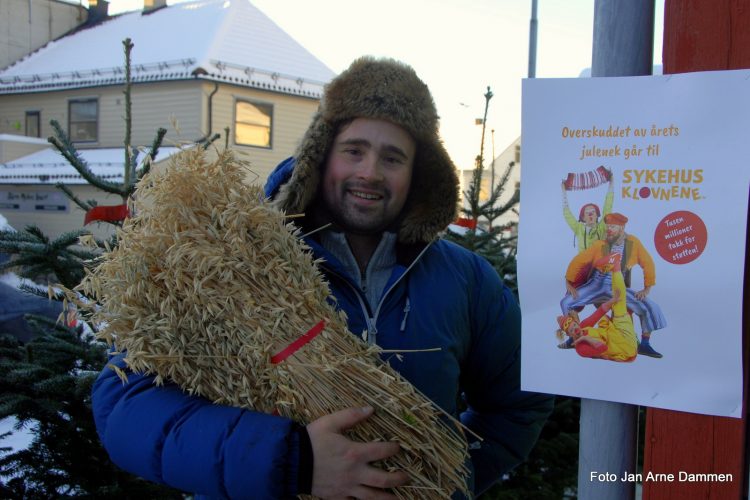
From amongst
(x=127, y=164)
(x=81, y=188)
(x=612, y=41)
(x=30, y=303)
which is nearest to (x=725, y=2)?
(x=612, y=41)

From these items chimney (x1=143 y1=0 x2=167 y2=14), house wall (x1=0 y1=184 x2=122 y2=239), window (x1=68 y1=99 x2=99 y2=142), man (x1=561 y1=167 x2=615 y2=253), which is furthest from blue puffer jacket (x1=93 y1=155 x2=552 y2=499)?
chimney (x1=143 y1=0 x2=167 y2=14)

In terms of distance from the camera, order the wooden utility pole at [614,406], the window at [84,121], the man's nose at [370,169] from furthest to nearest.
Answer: the window at [84,121]
the man's nose at [370,169]
the wooden utility pole at [614,406]

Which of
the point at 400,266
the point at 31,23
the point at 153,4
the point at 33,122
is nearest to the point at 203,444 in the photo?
the point at 400,266

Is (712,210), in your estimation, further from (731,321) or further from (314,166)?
(314,166)

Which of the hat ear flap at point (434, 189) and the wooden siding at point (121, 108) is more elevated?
the wooden siding at point (121, 108)

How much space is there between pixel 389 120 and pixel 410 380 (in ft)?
2.84

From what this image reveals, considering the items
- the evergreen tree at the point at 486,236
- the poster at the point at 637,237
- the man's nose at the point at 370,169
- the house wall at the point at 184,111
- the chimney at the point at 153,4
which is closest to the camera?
the poster at the point at 637,237

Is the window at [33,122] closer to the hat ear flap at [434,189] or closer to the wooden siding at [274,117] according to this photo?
the wooden siding at [274,117]

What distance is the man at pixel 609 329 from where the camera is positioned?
4.78ft

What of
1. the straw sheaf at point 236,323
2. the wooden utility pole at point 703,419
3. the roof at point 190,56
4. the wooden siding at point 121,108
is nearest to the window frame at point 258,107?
the roof at point 190,56

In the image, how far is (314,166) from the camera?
7.14 feet

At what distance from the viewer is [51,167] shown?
19.1m

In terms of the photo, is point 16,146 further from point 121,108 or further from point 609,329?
point 609,329

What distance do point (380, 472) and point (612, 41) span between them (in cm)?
112
